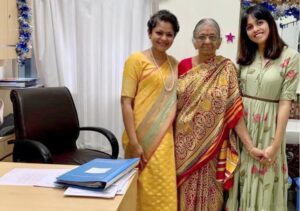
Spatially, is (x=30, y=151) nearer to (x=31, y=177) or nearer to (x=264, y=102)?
(x=31, y=177)

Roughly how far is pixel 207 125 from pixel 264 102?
35 centimetres

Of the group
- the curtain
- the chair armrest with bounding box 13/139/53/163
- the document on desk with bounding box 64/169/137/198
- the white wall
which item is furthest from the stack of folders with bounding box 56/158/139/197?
the curtain

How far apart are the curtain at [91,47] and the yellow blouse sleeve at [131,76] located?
912 millimetres

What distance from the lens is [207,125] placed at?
1935mm

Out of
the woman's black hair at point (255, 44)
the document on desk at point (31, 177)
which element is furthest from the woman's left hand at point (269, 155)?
the document on desk at point (31, 177)

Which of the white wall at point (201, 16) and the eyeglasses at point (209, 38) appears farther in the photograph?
the white wall at point (201, 16)

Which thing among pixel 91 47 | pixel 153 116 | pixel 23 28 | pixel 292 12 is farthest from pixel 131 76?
pixel 292 12

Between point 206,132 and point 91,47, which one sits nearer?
point 206,132

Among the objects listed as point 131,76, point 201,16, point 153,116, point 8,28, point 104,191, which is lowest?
point 104,191

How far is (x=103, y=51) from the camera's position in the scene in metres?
2.88

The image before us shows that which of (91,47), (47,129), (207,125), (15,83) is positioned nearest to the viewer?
(207,125)

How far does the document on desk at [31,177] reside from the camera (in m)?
1.27

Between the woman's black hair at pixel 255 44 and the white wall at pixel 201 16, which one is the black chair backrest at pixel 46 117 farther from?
the woman's black hair at pixel 255 44

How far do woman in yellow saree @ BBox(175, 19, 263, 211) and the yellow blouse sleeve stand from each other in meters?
0.26
